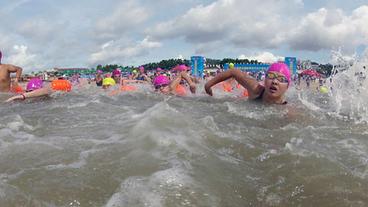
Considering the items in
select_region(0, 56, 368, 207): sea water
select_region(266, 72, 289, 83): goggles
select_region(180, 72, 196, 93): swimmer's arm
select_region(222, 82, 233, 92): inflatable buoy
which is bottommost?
select_region(0, 56, 368, 207): sea water

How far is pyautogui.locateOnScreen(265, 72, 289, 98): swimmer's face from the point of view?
19.6 feet

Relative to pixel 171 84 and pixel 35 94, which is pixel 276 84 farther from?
pixel 35 94

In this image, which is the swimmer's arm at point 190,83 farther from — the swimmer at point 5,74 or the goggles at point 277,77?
the swimmer at point 5,74

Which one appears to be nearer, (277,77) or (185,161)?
(185,161)

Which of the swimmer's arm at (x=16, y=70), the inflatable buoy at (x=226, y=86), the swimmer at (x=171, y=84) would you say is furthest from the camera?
the inflatable buoy at (x=226, y=86)

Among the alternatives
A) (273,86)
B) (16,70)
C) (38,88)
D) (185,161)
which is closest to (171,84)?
(38,88)

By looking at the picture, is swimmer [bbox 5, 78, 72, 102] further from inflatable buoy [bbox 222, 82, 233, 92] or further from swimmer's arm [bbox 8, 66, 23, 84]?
inflatable buoy [bbox 222, 82, 233, 92]

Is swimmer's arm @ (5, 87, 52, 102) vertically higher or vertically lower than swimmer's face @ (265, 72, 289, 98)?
lower

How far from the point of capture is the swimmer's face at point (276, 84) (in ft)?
19.6

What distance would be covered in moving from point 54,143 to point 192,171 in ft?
5.48

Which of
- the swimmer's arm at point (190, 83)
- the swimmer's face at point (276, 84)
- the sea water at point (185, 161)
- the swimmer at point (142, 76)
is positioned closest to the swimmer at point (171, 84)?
the swimmer's arm at point (190, 83)

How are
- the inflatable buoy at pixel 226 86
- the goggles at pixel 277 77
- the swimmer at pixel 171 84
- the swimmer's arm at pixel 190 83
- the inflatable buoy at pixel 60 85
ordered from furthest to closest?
1. the inflatable buoy at pixel 226 86
2. the inflatable buoy at pixel 60 85
3. the swimmer at pixel 171 84
4. the swimmer's arm at pixel 190 83
5. the goggles at pixel 277 77

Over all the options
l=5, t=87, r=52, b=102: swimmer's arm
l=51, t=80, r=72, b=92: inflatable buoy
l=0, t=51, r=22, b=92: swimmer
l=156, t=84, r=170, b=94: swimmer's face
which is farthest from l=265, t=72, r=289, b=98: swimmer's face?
l=51, t=80, r=72, b=92: inflatable buoy

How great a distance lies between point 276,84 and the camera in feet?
19.7
